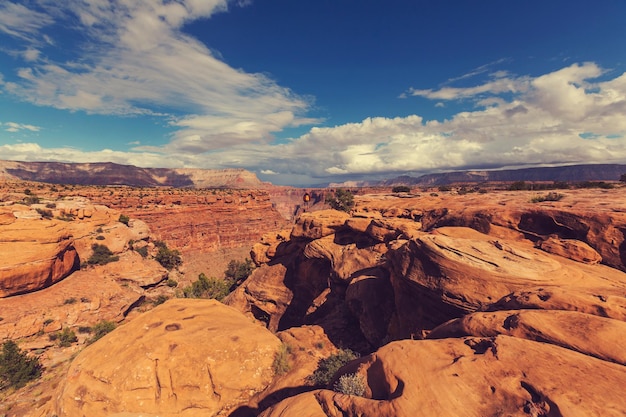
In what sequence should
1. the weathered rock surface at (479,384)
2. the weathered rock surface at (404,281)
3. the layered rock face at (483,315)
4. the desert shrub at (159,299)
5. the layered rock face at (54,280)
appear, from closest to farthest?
the weathered rock surface at (479,384) < the layered rock face at (483,315) < the weathered rock surface at (404,281) < the layered rock face at (54,280) < the desert shrub at (159,299)

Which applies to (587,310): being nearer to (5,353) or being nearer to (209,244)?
(5,353)

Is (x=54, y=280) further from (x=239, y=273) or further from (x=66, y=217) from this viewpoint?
(x=239, y=273)

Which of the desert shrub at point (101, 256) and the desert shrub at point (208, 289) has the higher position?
the desert shrub at point (101, 256)

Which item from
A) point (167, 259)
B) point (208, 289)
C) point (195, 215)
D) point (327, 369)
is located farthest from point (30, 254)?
point (195, 215)

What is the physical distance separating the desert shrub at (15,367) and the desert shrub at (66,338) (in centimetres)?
275

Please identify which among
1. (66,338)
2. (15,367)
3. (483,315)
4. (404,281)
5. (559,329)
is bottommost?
(66,338)

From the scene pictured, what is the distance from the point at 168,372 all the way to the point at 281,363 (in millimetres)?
5185

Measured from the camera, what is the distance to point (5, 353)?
61.9 feet

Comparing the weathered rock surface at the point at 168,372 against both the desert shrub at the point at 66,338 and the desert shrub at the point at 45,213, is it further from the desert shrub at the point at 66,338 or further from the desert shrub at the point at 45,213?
the desert shrub at the point at 45,213

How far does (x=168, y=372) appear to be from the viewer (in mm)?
11992

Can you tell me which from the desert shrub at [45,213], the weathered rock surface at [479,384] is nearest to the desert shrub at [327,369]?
the weathered rock surface at [479,384]

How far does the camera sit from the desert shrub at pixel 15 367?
1794cm

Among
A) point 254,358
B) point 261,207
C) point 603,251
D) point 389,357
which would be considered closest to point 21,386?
point 254,358

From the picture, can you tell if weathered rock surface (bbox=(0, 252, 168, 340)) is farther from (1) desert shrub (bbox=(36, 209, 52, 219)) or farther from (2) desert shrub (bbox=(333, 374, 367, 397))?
(2) desert shrub (bbox=(333, 374, 367, 397))
